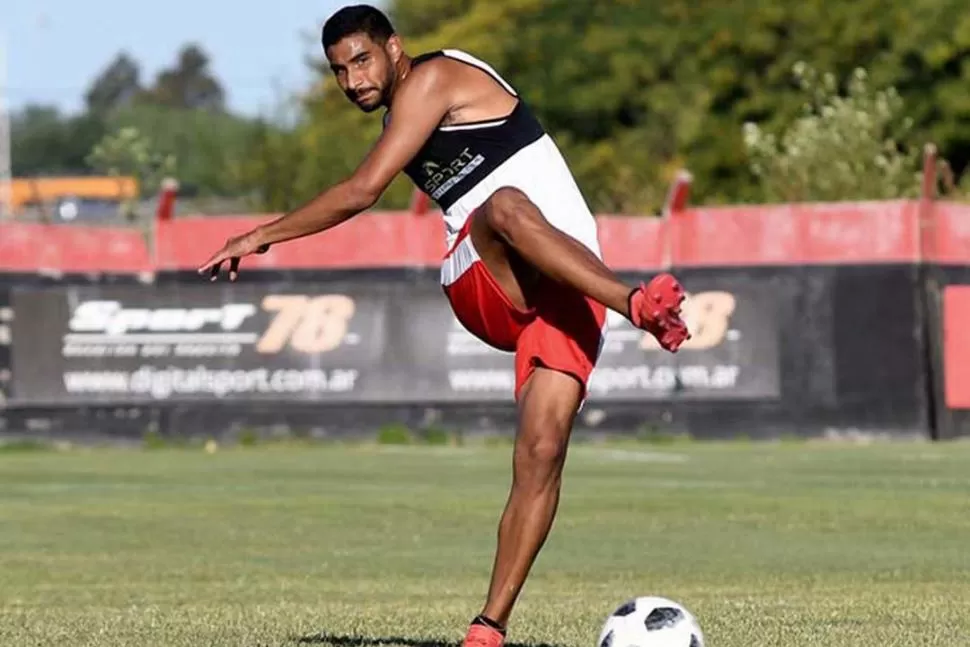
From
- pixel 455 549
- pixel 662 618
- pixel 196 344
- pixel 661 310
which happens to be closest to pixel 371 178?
pixel 661 310

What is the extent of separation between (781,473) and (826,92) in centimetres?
2704

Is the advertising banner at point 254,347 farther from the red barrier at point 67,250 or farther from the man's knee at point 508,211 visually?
the man's knee at point 508,211

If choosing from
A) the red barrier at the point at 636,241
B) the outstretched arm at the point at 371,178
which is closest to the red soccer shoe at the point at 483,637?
the outstretched arm at the point at 371,178

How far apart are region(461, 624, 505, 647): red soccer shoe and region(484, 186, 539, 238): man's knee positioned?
1.32 meters

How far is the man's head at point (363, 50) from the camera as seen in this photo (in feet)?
27.3

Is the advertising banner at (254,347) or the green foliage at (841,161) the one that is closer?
the advertising banner at (254,347)

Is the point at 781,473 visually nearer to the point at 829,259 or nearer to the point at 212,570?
the point at 829,259

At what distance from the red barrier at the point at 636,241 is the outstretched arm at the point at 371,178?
17.4 meters

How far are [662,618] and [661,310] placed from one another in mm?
976

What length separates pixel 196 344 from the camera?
26.0m

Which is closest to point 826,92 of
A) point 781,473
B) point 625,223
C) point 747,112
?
point 747,112

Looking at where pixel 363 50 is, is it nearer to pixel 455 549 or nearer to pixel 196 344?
pixel 455 549

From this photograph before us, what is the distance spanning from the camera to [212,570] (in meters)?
12.7

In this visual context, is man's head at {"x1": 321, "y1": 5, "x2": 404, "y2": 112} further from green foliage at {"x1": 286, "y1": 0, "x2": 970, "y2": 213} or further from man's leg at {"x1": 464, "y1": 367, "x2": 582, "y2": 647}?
green foliage at {"x1": 286, "y1": 0, "x2": 970, "y2": 213}
